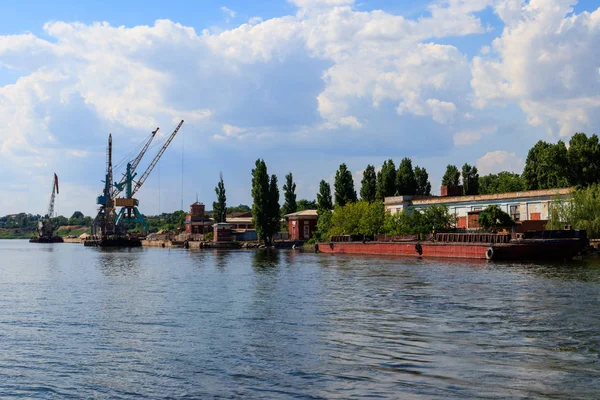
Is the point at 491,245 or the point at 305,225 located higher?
the point at 305,225

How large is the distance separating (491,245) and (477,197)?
103 feet

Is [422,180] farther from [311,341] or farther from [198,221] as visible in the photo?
[311,341]

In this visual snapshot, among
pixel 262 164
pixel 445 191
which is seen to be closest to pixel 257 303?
pixel 445 191

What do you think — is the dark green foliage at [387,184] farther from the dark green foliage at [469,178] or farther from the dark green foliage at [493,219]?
the dark green foliage at [493,219]

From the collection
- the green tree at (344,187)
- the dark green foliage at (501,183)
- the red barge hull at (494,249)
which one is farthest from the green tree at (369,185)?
the red barge hull at (494,249)

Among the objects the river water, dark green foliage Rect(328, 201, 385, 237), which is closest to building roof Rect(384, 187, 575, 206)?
dark green foliage Rect(328, 201, 385, 237)

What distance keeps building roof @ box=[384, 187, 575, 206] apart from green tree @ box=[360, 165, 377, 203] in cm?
1103

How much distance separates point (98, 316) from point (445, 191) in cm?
8975

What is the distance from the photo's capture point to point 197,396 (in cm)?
1622

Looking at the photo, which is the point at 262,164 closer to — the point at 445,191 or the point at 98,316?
the point at 445,191

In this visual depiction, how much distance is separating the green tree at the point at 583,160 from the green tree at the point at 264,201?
5443cm

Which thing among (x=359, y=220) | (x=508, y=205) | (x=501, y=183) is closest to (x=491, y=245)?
(x=508, y=205)

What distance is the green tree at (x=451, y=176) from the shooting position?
448 feet

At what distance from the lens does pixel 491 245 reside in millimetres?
65000
